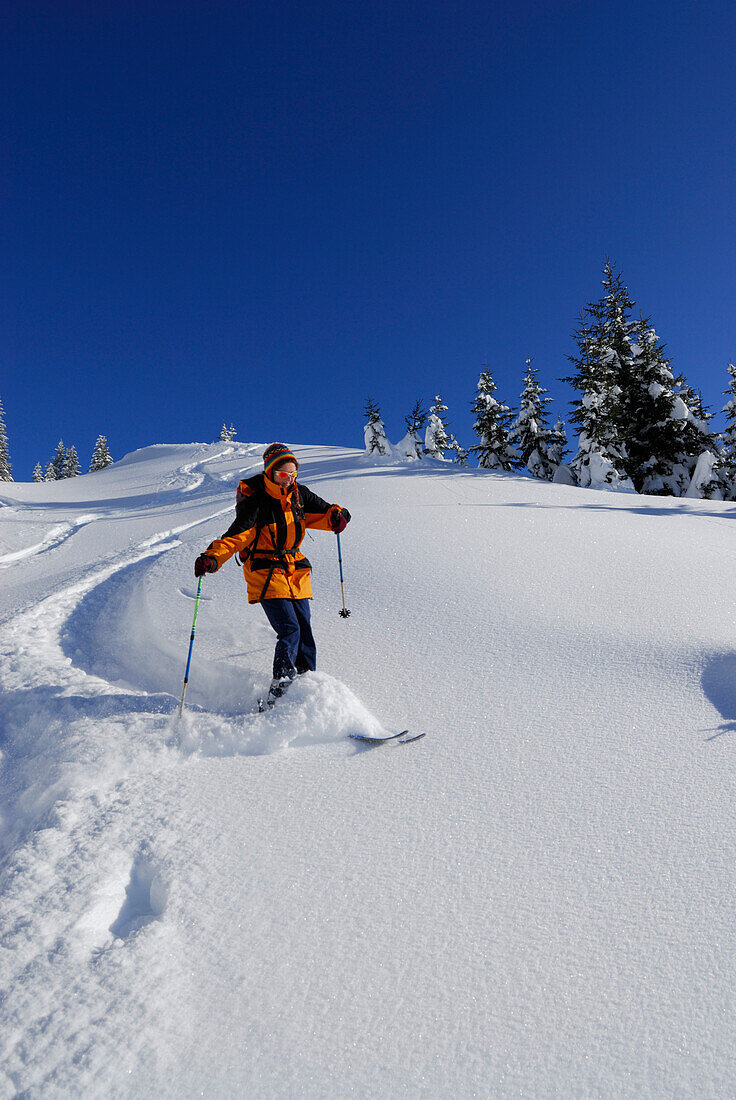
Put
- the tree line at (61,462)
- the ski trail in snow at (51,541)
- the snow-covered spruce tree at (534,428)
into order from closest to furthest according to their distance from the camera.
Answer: the ski trail in snow at (51,541), the snow-covered spruce tree at (534,428), the tree line at (61,462)

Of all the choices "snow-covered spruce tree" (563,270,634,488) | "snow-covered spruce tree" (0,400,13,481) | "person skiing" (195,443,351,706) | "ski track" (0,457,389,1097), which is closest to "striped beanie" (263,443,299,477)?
"person skiing" (195,443,351,706)

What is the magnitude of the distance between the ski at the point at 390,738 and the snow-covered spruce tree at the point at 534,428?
2826 cm

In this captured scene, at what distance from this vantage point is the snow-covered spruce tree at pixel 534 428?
29406 mm

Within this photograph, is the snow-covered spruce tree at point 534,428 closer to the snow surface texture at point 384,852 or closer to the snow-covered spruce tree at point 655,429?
the snow-covered spruce tree at point 655,429

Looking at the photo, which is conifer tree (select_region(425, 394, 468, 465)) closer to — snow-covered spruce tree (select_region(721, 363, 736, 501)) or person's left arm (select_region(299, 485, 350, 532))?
snow-covered spruce tree (select_region(721, 363, 736, 501))

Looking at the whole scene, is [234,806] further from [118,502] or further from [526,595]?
[118,502]

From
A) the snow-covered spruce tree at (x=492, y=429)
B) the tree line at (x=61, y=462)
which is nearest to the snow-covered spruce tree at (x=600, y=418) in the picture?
the snow-covered spruce tree at (x=492, y=429)

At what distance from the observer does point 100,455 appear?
6022 cm

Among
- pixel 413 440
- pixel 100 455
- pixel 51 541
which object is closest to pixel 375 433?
pixel 413 440

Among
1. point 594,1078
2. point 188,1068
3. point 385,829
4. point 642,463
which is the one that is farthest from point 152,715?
point 642,463

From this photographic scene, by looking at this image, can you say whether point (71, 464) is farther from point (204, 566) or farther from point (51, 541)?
point (204, 566)

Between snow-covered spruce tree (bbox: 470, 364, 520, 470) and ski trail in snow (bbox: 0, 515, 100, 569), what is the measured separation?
22724 mm

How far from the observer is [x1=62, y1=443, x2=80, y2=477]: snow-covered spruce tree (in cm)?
6525

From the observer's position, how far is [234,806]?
8.68 ft
